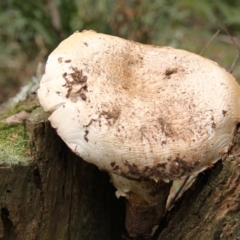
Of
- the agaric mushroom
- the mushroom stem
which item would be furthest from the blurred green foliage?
the mushroom stem

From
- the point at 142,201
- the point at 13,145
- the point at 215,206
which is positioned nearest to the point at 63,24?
the point at 13,145

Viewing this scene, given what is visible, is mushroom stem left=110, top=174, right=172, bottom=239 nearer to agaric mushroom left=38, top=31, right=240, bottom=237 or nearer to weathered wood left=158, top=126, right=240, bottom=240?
agaric mushroom left=38, top=31, right=240, bottom=237

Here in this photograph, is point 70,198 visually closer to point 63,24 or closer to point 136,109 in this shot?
point 136,109

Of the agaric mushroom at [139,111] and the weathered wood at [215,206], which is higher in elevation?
the agaric mushroom at [139,111]

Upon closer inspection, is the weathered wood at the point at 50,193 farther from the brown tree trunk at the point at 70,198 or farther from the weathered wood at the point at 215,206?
the weathered wood at the point at 215,206

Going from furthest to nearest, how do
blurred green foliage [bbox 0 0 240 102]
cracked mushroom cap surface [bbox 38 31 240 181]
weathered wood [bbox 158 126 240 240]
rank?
blurred green foliage [bbox 0 0 240 102]
weathered wood [bbox 158 126 240 240]
cracked mushroom cap surface [bbox 38 31 240 181]

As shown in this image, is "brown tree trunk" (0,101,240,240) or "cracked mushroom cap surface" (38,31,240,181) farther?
"brown tree trunk" (0,101,240,240)

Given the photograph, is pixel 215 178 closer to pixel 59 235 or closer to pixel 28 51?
pixel 59 235

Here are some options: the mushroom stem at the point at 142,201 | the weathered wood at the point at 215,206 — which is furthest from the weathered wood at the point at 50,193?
the weathered wood at the point at 215,206
